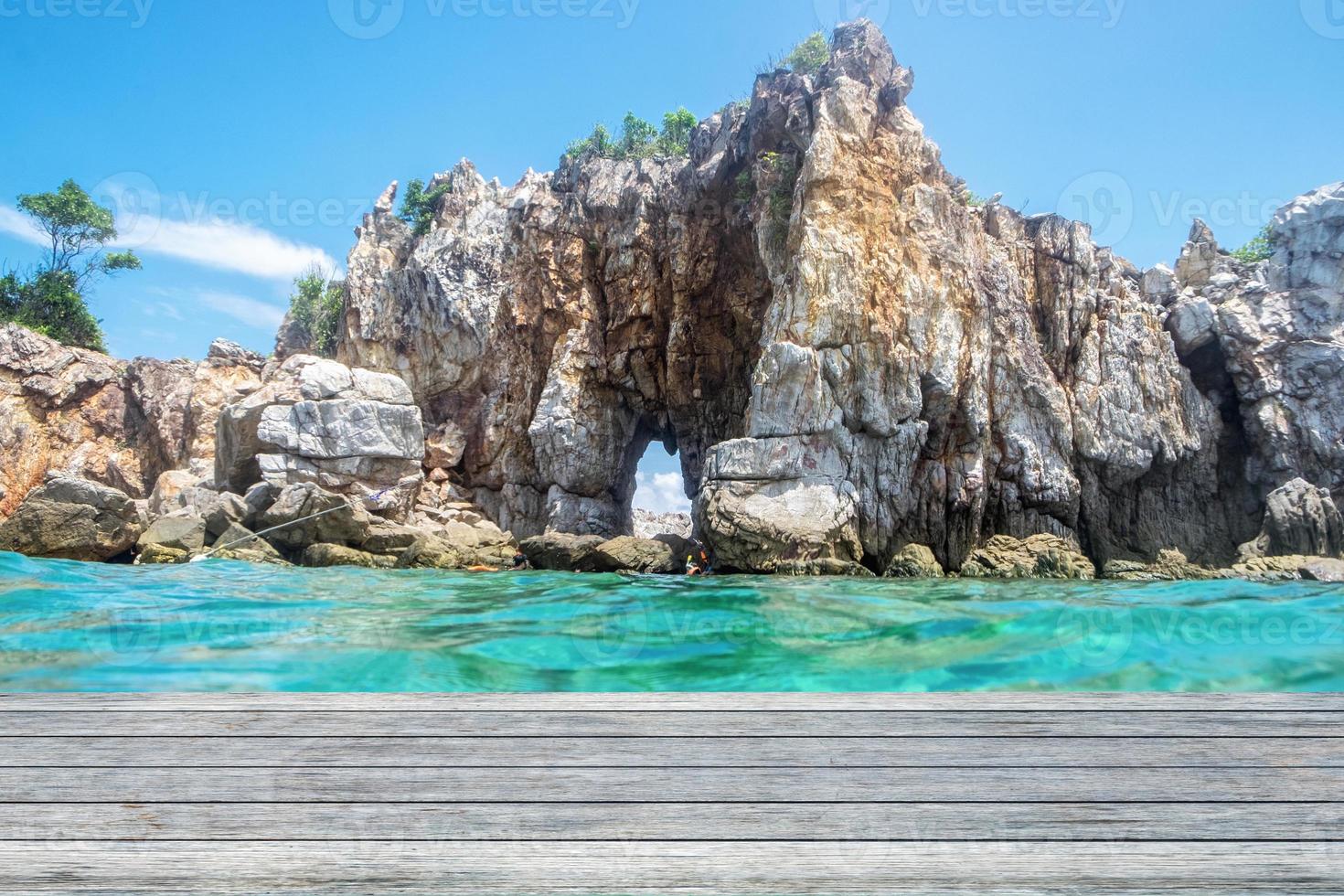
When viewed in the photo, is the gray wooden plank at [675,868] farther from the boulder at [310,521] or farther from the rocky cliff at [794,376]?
the boulder at [310,521]

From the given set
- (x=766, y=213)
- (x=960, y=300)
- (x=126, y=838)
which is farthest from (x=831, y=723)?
(x=766, y=213)

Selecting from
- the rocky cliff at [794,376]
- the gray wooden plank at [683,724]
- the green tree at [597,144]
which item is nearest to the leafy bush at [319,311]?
the rocky cliff at [794,376]

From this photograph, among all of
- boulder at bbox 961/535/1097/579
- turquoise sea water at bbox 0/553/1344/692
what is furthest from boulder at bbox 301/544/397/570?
boulder at bbox 961/535/1097/579

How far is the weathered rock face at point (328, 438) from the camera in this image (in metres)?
21.0

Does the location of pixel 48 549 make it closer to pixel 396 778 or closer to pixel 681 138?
pixel 396 778

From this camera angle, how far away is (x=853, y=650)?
575 cm

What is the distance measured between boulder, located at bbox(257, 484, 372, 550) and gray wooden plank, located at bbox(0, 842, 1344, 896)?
16.3 meters

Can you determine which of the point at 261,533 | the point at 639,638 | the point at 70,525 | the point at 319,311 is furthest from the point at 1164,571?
the point at 319,311

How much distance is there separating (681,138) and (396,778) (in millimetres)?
32846

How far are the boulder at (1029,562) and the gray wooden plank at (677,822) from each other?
47.8 ft

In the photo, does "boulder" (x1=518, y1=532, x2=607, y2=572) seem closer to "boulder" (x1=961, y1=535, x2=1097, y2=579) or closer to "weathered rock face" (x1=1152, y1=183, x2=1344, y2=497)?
"boulder" (x1=961, y1=535, x2=1097, y2=579)

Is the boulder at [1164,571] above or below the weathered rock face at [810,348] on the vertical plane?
below

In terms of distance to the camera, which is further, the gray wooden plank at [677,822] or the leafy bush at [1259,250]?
the leafy bush at [1259,250]

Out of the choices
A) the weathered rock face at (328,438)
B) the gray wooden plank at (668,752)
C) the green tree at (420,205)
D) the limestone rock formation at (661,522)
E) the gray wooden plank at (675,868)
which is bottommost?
the limestone rock formation at (661,522)
